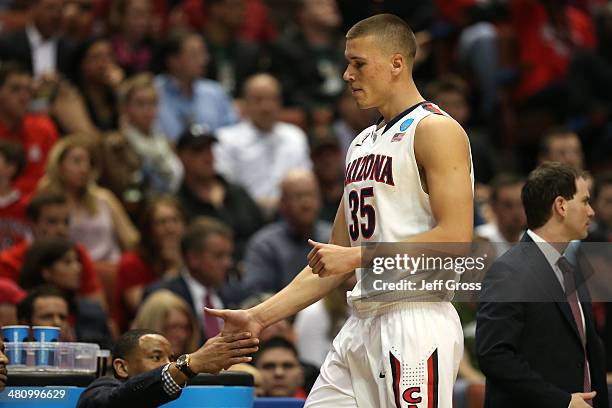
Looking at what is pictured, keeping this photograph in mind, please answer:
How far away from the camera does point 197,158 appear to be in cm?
1130

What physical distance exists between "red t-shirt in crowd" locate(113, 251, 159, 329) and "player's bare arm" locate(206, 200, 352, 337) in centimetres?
439

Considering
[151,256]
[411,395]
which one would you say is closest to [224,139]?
[151,256]

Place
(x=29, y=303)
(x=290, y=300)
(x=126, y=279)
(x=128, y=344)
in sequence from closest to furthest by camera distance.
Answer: (x=290, y=300), (x=128, y=344), (x=29, y=303), (x=126, y=279)

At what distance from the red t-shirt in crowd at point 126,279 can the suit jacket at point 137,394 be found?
14.2 ft

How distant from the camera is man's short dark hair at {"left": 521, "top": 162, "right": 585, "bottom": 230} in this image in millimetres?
5984

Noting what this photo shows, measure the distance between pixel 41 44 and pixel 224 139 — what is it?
2097 mm

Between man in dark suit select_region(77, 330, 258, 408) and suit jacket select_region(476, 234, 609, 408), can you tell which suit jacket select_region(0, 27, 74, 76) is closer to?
man in dark suit select_region(77, 330, 258, 408)

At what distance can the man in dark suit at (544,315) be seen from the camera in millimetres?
5719

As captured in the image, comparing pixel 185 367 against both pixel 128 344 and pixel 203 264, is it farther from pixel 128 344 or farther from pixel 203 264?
pixel 203 264

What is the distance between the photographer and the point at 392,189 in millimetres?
5488

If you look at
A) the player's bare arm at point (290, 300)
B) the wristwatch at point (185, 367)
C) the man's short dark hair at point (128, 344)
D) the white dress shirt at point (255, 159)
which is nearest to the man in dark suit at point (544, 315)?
the player's bare arm at point (290, 300)

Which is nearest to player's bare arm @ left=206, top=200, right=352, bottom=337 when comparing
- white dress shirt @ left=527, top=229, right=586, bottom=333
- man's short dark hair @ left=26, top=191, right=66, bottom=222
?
white dress shirt @ left=527, top=229, right=586, bottom=333

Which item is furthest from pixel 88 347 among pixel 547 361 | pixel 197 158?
pixel 197 158

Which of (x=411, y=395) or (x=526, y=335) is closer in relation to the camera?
(x=411, y=395)
